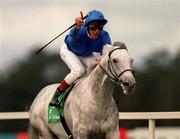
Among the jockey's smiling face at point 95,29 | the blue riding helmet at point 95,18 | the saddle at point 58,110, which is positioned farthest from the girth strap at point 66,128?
the blue riding helmet at point 95,18

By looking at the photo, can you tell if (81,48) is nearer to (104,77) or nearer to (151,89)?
(104,77)

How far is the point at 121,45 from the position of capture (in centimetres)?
833

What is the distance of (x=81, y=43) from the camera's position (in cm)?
912

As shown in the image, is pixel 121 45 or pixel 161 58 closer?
pixel 121 45

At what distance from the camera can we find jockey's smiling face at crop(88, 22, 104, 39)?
8.77 meters

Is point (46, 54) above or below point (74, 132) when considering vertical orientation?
below

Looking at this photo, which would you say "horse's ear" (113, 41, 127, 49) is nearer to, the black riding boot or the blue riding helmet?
the blue riding helmet

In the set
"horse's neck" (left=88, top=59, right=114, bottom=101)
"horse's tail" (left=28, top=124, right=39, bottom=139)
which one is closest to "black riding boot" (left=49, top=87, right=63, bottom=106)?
"horse's neck" (left=88, top=59, right=114, bottom=101)

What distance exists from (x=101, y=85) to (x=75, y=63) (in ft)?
2.64

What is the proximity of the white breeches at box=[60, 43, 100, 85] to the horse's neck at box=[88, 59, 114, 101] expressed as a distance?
0.41 metres

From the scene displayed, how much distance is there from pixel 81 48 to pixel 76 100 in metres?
0.76

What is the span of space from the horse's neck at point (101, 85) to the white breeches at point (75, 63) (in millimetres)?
411

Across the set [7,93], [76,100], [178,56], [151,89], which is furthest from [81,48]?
[178,56]

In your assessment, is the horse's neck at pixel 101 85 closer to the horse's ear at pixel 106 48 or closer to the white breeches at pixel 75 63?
the horse's ear at pixel 106 48
